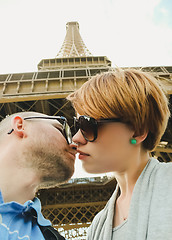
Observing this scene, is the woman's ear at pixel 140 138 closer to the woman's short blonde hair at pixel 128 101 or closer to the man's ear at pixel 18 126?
the woman's short blonde hair at pixel 128 101

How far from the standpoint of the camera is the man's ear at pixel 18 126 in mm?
2078

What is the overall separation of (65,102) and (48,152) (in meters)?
12.2

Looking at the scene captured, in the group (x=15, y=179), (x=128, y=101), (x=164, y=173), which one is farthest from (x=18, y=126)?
(x=164, y=173)

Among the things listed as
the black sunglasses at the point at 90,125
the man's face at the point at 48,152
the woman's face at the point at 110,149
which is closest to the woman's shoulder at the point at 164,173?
the woman's face at the point at 110,149

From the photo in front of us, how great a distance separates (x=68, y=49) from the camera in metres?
40.1

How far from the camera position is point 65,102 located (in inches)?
555

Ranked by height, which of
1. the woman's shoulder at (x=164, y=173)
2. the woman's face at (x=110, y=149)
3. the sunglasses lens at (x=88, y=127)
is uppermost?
the sunglasses lens at (x=88, y=127)

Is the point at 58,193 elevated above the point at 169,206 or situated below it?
below

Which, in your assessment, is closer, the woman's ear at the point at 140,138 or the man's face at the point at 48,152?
the woman's ear at the point at 140,138

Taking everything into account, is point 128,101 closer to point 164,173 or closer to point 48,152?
point 164,173

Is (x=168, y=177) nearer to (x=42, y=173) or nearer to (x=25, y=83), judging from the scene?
(x=42, y=173)

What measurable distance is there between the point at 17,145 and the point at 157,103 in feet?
4.80

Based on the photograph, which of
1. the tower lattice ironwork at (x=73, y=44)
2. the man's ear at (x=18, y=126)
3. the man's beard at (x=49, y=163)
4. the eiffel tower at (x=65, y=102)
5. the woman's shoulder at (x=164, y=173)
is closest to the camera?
the woman's shoulder at (x=164, y=173)

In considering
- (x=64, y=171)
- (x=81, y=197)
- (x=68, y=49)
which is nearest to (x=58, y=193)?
(x=81, y=197)
